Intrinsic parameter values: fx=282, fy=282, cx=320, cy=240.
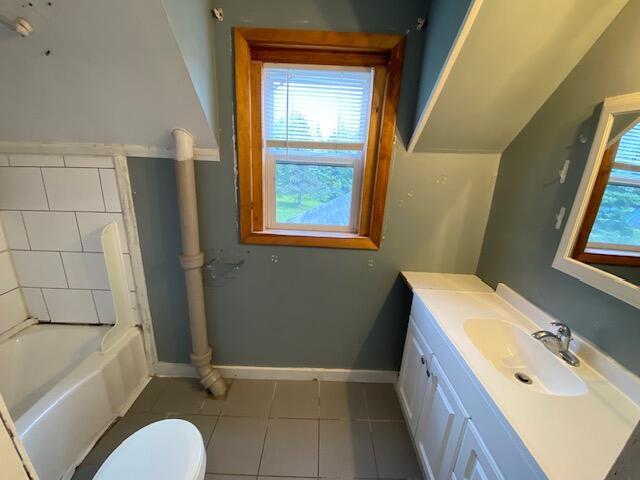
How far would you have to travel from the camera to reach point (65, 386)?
127 centimetres

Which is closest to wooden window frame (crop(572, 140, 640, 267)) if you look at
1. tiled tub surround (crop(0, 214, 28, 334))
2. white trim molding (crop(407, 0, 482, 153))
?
white trim molding (crop(407, 0, 482, 153))

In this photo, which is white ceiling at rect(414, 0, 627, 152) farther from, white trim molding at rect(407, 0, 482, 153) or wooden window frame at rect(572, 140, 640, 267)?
wooden window frame at rect(572, 140, 640, 267)

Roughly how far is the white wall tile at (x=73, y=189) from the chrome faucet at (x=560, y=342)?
212cm

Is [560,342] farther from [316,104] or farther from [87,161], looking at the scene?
[87,161]

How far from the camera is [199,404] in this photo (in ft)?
5.47

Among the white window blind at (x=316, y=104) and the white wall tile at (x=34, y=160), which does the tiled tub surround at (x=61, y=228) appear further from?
the white window blind at (x=316, y=104)

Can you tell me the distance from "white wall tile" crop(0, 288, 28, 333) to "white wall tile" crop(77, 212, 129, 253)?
0.51m

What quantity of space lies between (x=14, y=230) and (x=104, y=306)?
605 mm

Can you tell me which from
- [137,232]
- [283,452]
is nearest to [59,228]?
[137,232]

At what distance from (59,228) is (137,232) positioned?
0.40 m

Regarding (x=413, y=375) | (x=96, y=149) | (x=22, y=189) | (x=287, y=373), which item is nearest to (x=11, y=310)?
(x=22, y=189)

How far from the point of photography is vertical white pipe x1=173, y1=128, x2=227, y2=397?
1373 millimetres

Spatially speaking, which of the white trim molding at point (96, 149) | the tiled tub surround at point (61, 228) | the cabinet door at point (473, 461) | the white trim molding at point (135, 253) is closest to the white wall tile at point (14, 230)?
the tiled tub surround at point (61, 228)

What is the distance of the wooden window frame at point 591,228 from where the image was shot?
0.93m
